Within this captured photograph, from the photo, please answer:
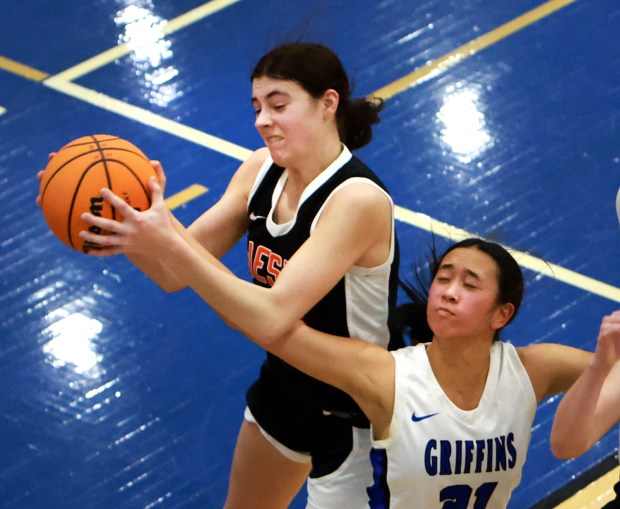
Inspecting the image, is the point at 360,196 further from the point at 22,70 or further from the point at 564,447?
the point at 22,70

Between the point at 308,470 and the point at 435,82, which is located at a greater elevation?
the point at 435,82

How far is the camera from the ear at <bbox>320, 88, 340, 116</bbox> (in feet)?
12.9

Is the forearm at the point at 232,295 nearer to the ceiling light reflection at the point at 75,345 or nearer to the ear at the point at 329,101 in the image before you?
the ear at the point at 329,101

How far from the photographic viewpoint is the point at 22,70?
8.53m

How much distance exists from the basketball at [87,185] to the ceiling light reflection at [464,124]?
159 inches

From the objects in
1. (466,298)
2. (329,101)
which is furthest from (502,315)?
(329,101)

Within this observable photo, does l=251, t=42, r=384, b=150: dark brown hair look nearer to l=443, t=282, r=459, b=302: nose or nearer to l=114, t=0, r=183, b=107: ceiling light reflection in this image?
l=443, t=282, r=459, b=302: nose

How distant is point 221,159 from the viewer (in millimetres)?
7566

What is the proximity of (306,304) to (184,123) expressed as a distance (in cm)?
445

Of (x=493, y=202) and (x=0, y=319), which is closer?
(x=0, y=319)

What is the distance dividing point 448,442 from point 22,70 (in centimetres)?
567

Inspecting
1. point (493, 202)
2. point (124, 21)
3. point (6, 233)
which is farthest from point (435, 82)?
point (6, 233)

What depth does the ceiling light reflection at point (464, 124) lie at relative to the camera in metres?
7.59

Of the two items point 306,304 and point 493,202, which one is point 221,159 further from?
point 306,304
